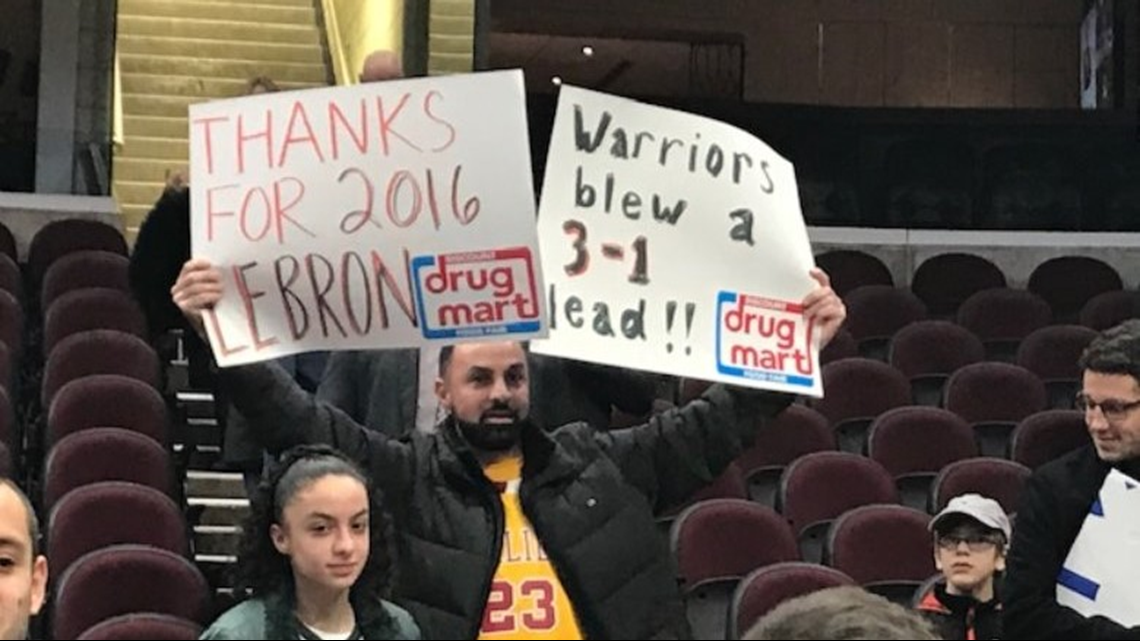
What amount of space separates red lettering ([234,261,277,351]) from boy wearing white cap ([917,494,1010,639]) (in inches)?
66.1

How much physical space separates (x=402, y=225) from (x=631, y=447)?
57cm

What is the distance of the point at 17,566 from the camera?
2.46 m

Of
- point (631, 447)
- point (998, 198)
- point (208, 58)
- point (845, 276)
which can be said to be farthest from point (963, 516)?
point (208, 58)

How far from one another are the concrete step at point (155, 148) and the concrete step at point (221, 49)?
90cm

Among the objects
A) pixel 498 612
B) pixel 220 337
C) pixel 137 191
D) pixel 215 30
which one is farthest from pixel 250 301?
pixel 215 30

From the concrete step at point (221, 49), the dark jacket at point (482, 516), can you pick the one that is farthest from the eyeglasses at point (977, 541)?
the concrete step at point (221, 49)

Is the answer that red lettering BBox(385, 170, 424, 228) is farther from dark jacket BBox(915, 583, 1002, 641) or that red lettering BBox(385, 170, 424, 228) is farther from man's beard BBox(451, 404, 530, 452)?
dark jacket BBox(915, 583, 1002, 641)

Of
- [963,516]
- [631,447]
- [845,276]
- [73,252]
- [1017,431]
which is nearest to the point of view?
[631,447]

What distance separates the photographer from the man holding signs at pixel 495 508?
3215mm

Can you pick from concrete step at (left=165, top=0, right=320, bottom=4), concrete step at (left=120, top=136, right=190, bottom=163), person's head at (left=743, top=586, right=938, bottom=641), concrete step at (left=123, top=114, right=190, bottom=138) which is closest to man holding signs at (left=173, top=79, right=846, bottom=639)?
person's head at (left=743, top=586, right=938, bottom=641)

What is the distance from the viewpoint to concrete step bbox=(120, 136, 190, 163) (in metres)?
11.4

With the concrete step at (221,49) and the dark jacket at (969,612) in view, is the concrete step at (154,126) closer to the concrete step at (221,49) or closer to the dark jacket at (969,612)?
the concrete step at (221,49)

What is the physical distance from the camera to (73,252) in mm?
7910

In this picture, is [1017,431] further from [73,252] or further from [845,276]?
[73,252]
